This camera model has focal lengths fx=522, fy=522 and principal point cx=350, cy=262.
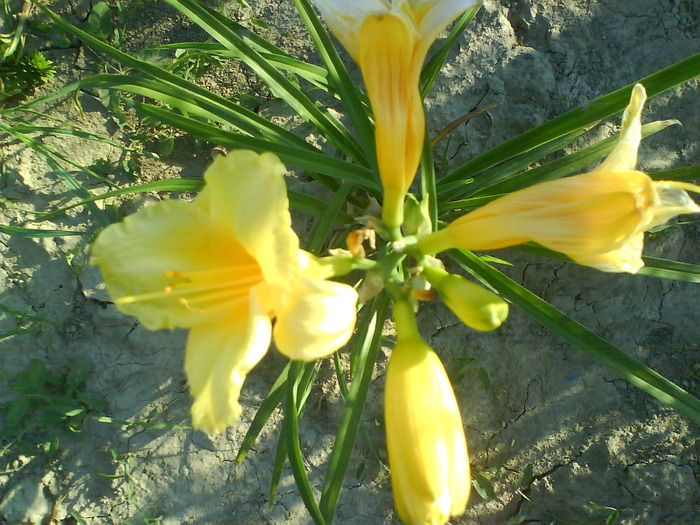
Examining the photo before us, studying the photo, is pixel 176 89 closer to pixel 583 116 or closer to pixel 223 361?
pixel 223 361

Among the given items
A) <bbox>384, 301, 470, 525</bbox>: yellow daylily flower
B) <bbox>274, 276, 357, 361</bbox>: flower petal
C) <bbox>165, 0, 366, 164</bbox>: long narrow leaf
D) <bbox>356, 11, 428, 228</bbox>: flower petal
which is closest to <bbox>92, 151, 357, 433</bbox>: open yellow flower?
<bbox>274, 276, 357, 361</bbox>: flower petal

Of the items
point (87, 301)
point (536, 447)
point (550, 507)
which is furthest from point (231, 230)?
point (550, 507)

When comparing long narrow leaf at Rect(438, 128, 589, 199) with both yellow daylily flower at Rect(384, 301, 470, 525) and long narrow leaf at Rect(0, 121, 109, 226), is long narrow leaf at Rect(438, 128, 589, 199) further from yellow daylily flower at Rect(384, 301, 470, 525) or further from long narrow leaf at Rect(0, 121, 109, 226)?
long narrow leaf at Rect(0, 121, 109, 226)

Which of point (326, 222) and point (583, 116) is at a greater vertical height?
point (583, 116)

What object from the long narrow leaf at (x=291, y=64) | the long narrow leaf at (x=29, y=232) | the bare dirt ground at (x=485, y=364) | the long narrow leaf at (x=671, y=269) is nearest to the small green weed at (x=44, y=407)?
the bare dirt ground at (x=485, y=364)

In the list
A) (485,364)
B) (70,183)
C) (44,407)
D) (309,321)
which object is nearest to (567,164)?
(485,364)
